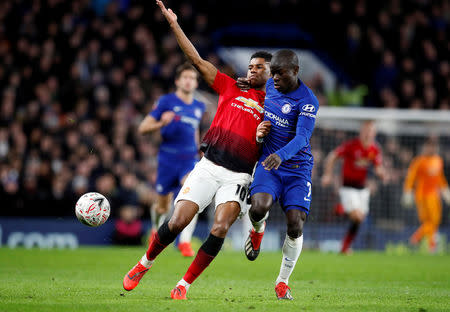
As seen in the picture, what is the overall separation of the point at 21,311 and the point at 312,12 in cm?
2080

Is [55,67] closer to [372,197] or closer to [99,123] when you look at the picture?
[99,123]

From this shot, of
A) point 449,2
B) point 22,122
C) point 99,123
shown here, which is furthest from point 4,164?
point 449,2

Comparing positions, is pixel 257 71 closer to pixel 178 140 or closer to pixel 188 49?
pixel 188 49

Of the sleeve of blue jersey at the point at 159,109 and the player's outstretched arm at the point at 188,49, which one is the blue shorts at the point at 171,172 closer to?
the sleeve of blue jersey at the point at 159,109

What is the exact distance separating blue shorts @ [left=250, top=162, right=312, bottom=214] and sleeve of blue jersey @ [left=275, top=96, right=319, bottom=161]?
1.08 feet

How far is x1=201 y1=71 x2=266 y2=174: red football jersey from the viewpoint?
6695mm

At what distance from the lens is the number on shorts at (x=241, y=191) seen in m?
6.58

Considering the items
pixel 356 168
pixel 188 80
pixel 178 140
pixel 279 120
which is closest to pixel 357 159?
pixel 356 168

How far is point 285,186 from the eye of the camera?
6766 mm

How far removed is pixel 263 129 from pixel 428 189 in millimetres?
11414

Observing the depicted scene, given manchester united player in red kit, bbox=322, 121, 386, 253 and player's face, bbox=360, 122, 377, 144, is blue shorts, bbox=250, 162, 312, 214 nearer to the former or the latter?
manchester united player in red kit, bbox=322, 121, 386, 253

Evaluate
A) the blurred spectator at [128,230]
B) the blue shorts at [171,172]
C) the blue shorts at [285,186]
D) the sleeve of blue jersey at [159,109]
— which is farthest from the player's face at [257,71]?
the blurred spectator at [128,230]

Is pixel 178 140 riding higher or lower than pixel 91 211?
higher

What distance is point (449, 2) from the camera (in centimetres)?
2409
